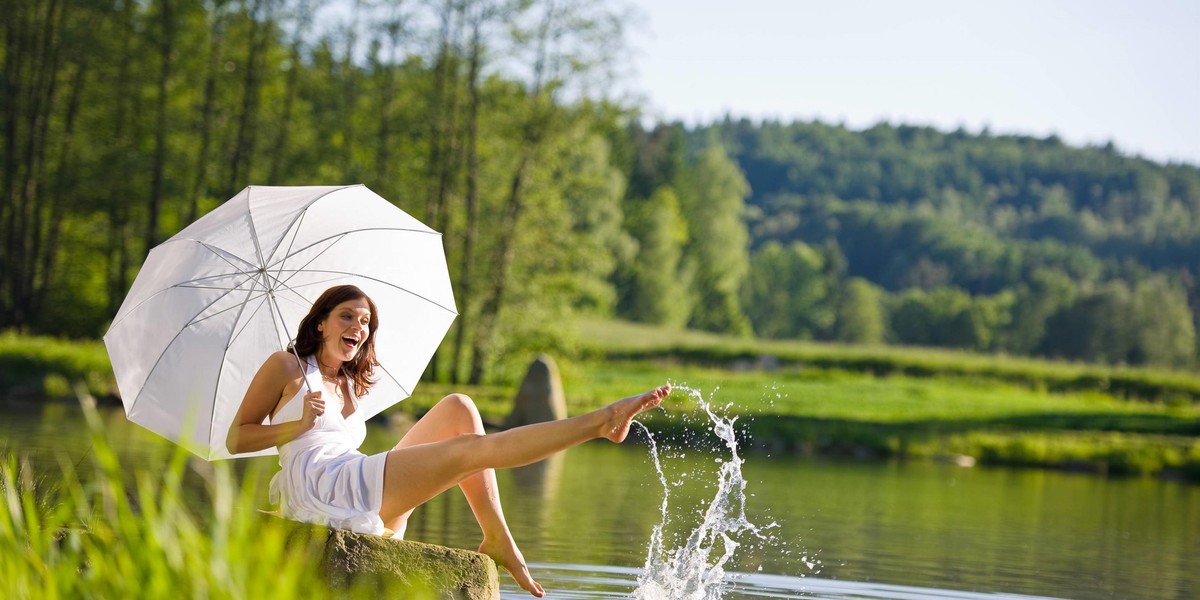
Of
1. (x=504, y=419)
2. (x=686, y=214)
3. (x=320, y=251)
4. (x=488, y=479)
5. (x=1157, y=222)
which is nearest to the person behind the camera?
(x=488, y=479)

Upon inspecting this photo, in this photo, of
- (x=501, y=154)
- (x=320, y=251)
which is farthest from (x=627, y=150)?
(x=320, y=251)

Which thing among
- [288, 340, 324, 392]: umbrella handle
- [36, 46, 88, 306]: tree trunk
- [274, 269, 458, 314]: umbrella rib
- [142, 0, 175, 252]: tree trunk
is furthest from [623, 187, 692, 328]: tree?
[288, 340, 324, 392]: umbrella handle

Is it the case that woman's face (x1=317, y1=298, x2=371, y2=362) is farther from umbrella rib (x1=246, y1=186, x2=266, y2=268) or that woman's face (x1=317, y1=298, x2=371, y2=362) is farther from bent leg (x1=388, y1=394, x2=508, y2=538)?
umbrella rib (x1=246, y1=186, x2=266, y2=268)

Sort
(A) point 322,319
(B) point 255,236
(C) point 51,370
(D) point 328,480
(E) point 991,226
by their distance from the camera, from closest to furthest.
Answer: (D) point 328,480 → (A) point 322,319 → (B) point 255,236 → (C) point 51,370 → (E) point 991,226

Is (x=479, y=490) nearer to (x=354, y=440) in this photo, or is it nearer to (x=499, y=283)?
(x=354, y=440)

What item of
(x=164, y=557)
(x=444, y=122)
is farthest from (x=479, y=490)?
(x=444, y=122)

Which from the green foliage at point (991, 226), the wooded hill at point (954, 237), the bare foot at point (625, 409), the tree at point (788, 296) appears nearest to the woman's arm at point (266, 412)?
the bare foot at point (625, 409)

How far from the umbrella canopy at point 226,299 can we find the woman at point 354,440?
0.24m

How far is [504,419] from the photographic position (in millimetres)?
24406

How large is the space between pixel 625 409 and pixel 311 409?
1.35m

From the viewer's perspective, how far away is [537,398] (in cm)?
2400

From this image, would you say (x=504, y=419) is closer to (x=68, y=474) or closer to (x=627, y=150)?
(x=68, y=474)

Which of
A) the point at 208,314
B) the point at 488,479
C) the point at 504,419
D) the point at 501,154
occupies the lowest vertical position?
the point at 504,419

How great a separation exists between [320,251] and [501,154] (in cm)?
2574
